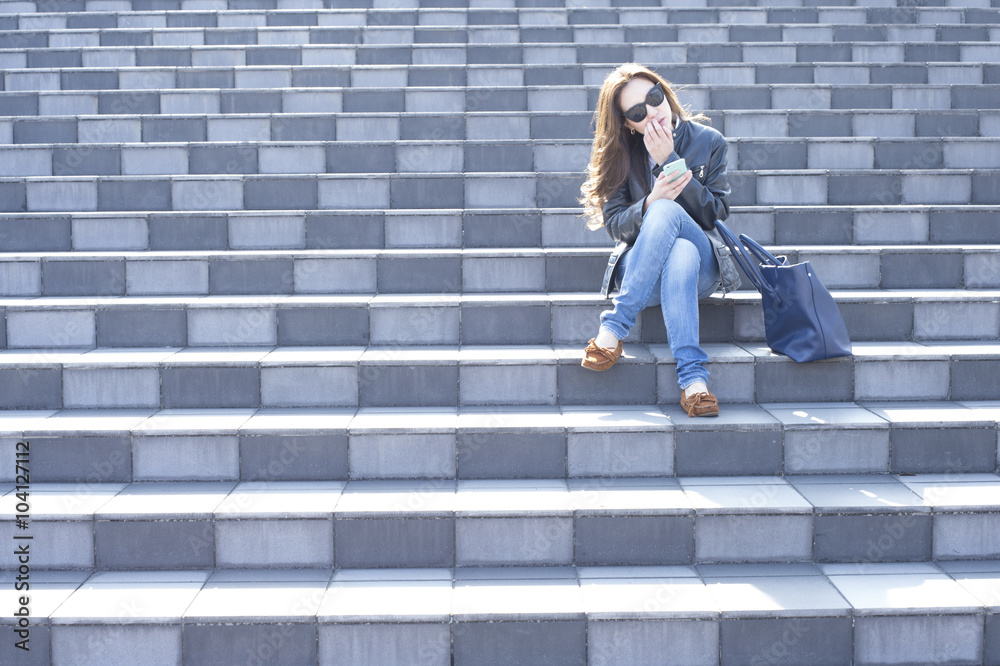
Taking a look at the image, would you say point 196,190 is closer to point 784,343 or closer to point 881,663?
point 784,343

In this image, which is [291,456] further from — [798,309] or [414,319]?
[798,309]

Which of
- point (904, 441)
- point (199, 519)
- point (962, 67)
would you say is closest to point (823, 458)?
point (904, 441)

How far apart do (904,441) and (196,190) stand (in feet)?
12.8

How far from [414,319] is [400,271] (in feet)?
1.37

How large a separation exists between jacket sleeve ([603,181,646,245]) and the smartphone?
0.53 ft

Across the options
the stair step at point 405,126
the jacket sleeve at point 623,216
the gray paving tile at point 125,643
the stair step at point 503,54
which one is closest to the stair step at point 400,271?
the jacket sleeve at point 623,216

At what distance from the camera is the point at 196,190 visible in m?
4.55

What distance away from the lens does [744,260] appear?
322cm

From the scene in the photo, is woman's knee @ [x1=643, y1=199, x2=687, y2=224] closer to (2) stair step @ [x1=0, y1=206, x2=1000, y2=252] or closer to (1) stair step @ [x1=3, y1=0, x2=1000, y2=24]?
(2) stair step @ [x1=0, y1=206, x2=1000, y2=252]

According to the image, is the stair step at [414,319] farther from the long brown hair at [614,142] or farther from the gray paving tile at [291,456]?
the gray paving tile at [291,456]

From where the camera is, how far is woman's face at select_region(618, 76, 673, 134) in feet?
10.6

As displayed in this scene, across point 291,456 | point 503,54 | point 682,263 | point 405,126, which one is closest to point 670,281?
point 682,263

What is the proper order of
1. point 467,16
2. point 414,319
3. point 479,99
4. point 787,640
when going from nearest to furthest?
point 787,640 → point 414,319 → point 479,99 → point 467,16

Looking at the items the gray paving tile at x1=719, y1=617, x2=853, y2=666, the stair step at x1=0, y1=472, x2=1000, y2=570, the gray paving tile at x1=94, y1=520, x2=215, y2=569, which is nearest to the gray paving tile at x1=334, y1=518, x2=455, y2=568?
the stair step at x1=0, y1=472, x2=1000, y2=570
